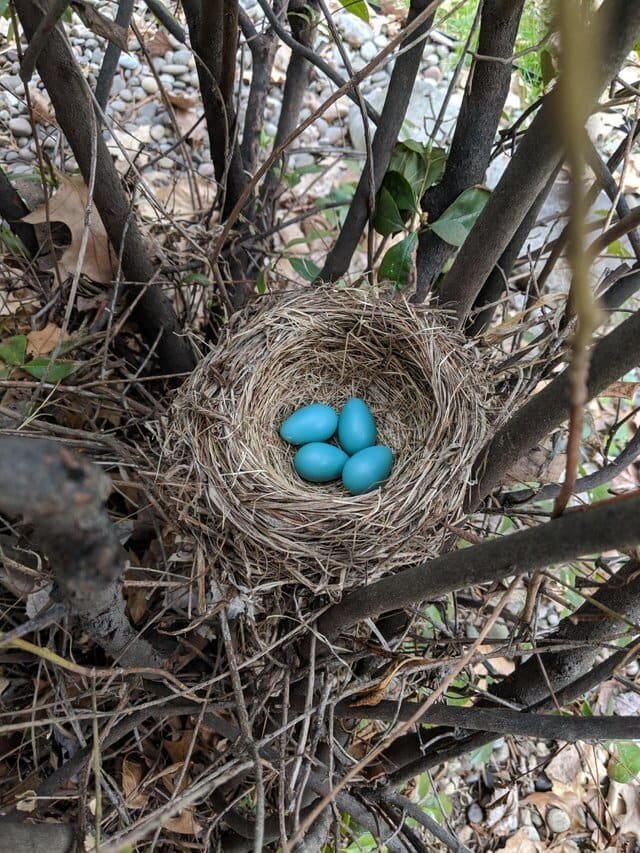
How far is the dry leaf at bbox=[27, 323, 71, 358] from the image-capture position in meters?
1.34

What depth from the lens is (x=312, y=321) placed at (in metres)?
1.43

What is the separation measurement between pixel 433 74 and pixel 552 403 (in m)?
2.33

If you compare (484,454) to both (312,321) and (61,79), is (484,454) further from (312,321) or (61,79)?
(61,79)

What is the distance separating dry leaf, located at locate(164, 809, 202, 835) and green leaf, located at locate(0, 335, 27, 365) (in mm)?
835

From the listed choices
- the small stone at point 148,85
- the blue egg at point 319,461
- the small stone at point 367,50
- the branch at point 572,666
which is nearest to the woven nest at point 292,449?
the blue egg at point 319,461

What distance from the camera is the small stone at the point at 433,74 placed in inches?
103

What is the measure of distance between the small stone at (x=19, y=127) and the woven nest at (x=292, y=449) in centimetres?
115

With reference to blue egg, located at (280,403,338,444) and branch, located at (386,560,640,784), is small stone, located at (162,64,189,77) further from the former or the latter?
branch, located at (386,560,640,784)

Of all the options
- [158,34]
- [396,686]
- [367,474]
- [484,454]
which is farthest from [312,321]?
[158,34]

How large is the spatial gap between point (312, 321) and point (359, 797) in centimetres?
90

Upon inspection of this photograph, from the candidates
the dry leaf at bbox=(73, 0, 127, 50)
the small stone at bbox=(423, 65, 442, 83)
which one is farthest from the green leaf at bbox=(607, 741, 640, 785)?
the small stone at bbox=(423, 65, 442, 83)

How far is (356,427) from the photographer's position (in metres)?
1.53

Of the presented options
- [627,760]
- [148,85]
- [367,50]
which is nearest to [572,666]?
[627,760]

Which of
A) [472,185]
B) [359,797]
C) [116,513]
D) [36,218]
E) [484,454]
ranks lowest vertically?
[359,797]
